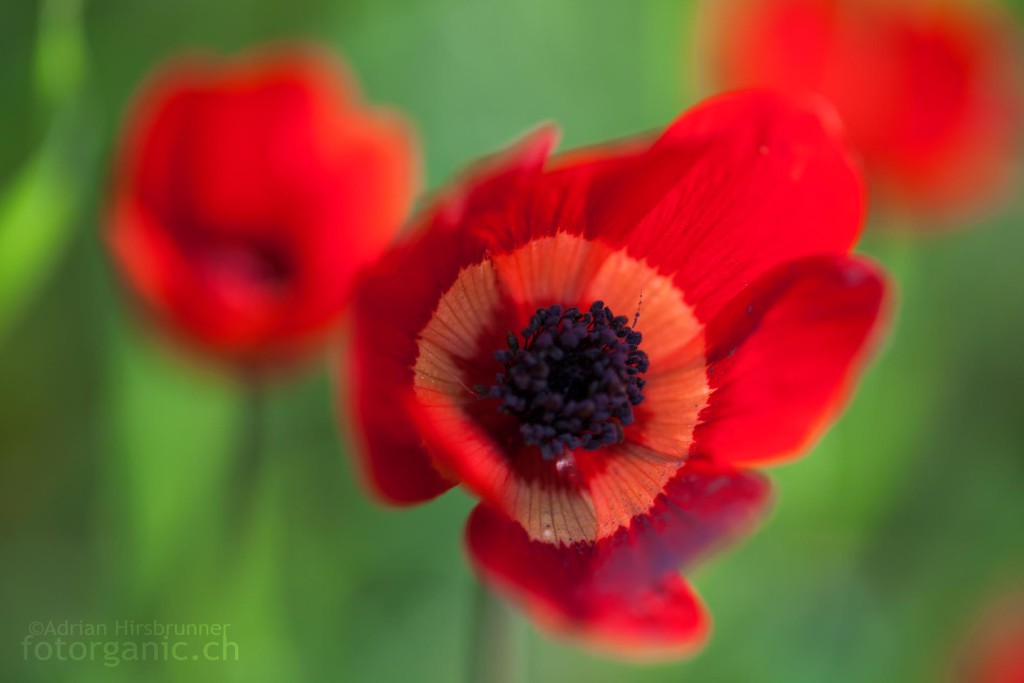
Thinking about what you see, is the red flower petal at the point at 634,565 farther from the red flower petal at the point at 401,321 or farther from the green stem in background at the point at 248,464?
the green stem in background at the point at 248,464

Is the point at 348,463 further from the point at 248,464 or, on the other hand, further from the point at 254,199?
the point at 254,199

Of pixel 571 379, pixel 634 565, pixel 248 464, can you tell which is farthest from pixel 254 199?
pixel 634 565

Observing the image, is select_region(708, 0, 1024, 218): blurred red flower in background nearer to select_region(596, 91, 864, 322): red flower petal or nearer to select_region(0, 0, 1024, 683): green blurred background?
select_region(0, 0, 1024, 683): green blurred background

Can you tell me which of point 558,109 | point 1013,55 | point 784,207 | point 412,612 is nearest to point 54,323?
point 412,612

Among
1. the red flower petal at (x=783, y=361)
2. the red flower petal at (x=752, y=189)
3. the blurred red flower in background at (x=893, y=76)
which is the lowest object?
the red flower petal at (x=783, y=361)

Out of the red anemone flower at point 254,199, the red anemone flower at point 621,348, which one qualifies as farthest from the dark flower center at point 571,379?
the red anemone flower at point 254,199

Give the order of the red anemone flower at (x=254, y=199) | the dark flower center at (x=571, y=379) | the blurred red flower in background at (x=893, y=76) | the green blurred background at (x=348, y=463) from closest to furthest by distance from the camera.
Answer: the dark flower center at (x=571, y=379) < the red anemone flower at (x=254, y=199) < the green blurred background at (x=348, y=463) < the blurred red flower in background at (x=893, y=76)
